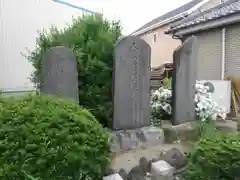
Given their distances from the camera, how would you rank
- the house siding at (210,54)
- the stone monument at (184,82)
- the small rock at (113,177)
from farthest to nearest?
the house siding at (210,54), the stone monument at (184,82), the small rock at (113,177)

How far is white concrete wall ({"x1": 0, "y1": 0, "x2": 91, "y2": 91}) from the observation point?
377 inches

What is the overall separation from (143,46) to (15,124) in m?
2.72

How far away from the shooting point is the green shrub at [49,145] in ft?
7.57

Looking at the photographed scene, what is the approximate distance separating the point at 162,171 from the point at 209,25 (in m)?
7.29

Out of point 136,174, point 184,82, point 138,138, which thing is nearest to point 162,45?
point 184,82

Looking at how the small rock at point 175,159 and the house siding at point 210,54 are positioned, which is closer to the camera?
the small rock at point 175,159

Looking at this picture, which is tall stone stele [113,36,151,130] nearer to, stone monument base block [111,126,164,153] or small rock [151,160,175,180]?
stone monument base block [111,126,164,153]

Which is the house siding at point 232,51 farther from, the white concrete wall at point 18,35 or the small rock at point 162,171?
the small rock at point 162,171

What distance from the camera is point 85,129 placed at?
99.6 inches

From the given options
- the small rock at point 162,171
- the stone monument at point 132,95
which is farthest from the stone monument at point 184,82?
the small rock at point 162,171

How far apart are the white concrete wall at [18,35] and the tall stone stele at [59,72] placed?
18.9 feet

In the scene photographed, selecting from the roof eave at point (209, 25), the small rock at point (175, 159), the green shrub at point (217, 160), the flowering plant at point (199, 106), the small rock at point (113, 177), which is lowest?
the small rock at point (113, 177)

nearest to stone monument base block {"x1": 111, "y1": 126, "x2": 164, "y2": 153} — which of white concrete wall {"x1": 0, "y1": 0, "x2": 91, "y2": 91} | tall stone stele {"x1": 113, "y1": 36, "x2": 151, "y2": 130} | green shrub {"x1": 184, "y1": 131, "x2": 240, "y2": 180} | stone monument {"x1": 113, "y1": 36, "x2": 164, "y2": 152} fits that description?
stone monument {"x1": 113, "y1": 36, "x2": 164, "y2": 152}

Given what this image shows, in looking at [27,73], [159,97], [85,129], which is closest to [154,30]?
[27,73]
